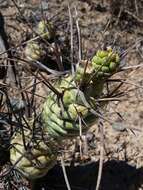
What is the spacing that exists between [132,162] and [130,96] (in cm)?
46

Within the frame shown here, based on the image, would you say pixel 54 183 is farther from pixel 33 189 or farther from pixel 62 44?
pixel 62 44

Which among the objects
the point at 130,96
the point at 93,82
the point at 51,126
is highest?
the point at 93,82

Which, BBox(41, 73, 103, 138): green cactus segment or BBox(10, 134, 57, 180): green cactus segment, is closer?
BBox(41, 73, 103, 138): green cactus segment

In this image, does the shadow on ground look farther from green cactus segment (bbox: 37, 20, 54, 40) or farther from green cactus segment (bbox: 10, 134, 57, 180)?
green cactus segment (bbox: 37, 20, 54, 40)

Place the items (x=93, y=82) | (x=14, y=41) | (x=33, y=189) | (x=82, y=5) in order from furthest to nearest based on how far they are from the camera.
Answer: (x=82, y=5) < (x=14, y=41) < (x=33, y=189) < (x=93, y=82)

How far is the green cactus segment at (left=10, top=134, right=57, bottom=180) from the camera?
205 centimetres

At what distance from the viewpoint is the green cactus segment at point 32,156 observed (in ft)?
6.73

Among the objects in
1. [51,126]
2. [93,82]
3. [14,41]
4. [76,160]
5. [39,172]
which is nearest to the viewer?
[93,82]

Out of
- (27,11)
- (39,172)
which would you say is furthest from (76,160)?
(27,11)

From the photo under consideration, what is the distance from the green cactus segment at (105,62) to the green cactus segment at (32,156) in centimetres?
50

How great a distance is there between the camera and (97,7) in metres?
3.46

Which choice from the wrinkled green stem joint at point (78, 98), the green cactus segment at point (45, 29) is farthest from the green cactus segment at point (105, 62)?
the green cactus segment at point (45, 29)

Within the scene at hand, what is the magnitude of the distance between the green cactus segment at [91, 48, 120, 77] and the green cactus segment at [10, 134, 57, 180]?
0.50 meters

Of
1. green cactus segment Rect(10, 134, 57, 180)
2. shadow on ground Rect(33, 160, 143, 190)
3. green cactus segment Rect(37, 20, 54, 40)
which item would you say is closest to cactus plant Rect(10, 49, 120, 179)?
green cactus segment Rect(10, 134, 57, 180)
